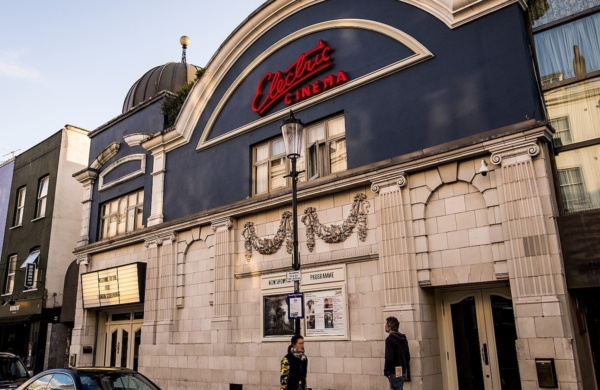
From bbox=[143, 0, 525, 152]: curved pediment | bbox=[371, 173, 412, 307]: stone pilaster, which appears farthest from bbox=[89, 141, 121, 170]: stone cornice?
bbox=[371, 173, 412, 307]: stone pilaster

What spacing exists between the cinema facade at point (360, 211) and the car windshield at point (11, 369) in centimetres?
480

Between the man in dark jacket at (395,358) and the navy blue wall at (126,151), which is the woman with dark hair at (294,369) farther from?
the navy blue wall at (126,151)

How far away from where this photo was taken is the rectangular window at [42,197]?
83.9ft

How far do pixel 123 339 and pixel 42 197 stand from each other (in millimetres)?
10688

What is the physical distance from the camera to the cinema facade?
9.99m

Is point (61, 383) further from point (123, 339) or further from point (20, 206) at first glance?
point (20, 206)

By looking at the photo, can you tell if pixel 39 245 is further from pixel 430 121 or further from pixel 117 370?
pixel 430 121

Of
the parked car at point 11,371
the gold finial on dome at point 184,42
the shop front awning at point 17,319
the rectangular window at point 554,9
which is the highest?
the gold finial on dome at point 184,42

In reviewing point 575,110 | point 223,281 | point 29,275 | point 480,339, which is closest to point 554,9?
point 575,110

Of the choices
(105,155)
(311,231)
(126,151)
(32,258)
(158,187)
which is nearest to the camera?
(311,231)

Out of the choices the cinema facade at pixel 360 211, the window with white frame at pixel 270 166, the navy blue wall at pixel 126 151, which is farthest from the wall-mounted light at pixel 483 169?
the navy blue wall at pixel 126 151

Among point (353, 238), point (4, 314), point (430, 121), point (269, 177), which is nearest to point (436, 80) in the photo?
point (430, 121)

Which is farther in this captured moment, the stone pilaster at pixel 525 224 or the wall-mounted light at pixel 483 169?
the wall-mounted light at pixel 483 169

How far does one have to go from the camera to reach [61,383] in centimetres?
752
